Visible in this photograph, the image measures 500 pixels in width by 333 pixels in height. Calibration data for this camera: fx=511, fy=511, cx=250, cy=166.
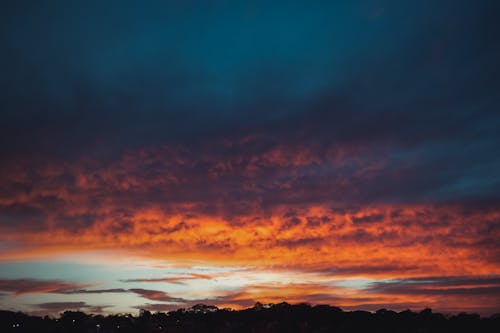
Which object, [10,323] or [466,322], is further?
[10,323]

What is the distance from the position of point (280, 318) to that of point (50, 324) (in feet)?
163

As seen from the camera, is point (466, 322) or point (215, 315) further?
point (215, 315)

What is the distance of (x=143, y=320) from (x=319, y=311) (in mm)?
42399

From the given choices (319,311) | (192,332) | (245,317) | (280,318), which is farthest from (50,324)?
(319,311)

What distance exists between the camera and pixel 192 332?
101875mm

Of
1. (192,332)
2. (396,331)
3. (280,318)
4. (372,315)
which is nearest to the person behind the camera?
(396,331)

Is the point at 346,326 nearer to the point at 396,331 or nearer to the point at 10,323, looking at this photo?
the point at 396,331

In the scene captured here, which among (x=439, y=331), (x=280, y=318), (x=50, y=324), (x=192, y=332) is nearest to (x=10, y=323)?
(x=50, y=324)

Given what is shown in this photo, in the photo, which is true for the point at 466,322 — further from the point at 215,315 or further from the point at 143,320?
the point at 143,320

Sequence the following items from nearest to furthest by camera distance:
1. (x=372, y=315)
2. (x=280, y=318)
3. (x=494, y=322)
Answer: (x=494, y=322)
(x=372, y=315)
(x=280, y=318)

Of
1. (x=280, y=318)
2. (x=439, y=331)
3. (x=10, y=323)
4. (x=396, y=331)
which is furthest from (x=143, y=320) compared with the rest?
(x=439, y=331)

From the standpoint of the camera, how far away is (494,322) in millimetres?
69125

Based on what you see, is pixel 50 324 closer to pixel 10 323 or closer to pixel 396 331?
pixel 10 323

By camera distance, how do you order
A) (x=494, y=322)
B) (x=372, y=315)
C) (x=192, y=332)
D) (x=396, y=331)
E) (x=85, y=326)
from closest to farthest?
(x=494, y=322) < (x=396, y=331) < (x=372, y=315) < (x=192, y=332) < (x=85, y=326)
